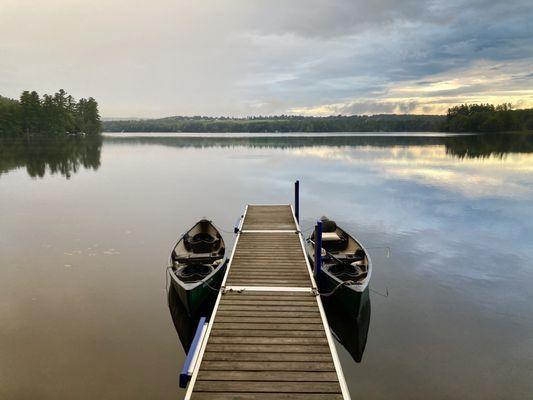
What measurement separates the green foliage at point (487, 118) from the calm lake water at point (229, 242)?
14922cm

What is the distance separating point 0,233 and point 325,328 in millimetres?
21610

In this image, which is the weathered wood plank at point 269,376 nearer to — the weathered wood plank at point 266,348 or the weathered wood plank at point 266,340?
the weathered wood plank at point 266,348

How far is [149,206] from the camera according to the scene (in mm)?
30188

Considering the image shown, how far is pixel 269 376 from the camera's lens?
293 inches

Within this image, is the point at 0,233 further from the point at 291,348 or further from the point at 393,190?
the point at 393,190

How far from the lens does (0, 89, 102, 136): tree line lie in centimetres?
11619

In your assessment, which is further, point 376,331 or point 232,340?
point 376,331

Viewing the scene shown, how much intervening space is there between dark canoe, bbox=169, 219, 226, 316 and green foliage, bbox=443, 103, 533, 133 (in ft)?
584

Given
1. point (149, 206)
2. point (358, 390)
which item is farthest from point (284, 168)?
point (358, 390)

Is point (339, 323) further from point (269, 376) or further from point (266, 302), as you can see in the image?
point (269, 376)

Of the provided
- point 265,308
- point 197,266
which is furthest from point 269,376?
point 197,266

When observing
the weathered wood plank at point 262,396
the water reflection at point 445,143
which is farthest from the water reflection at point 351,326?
the water reflection at point 445,143

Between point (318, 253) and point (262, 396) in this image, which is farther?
point (318, 253)

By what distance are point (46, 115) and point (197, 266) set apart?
461ft
